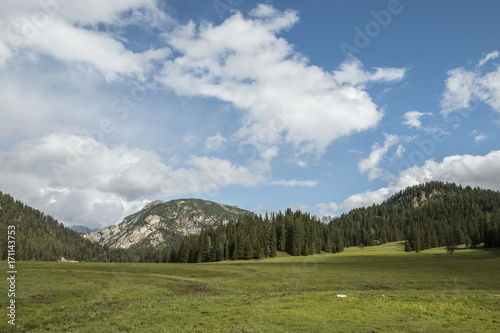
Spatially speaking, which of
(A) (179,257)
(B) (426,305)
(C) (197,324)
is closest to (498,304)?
(B) (426,305)

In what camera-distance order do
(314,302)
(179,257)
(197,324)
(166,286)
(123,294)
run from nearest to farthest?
(197,324) → (314,302) → (123,294) → (166,286) → (179,257)

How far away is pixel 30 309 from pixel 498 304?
44.1m

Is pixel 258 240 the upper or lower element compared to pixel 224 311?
lower

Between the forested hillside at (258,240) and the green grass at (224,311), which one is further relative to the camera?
the forested hillside at (258,240)

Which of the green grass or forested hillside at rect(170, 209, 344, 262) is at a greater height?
the green grass

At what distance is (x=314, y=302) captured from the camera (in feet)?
89.9

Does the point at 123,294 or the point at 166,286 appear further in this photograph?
the point at 166,286

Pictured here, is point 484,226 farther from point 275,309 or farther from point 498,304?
point 275,309

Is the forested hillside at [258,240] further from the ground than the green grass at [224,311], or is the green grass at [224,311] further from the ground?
the green grass at [224,311]

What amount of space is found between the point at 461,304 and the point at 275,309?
18173mm

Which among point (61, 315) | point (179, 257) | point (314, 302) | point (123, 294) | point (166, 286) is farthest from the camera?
point (179, 257)

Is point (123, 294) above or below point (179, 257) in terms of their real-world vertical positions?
above

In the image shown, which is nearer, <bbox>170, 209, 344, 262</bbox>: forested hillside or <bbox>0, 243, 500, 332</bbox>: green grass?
<bbox>0, 243, 500, 332</bbox>: green grass

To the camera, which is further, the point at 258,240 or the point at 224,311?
the point at 258,240
